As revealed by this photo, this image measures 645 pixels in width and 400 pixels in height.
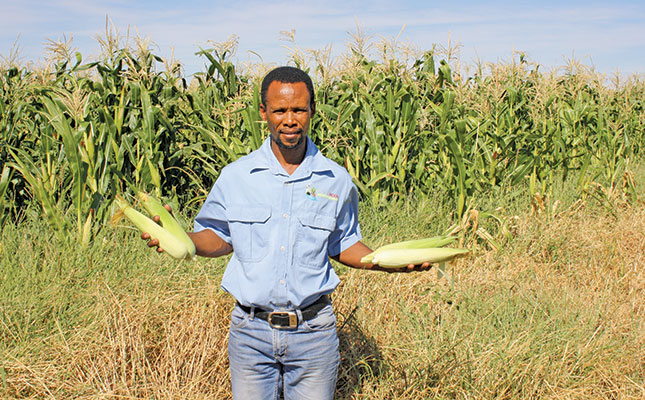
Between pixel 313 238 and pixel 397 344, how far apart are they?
5.27 feet

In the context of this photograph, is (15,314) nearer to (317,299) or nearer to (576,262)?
(317,299)

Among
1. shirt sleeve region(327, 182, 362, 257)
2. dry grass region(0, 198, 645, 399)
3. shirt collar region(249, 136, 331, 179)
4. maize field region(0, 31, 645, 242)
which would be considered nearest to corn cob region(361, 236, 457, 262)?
shirt sleeve region(327, 182, 362, 257)

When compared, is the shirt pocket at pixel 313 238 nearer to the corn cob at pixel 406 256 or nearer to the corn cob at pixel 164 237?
the corn cob at pixel 406 256

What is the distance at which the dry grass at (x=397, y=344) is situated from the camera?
10.6 ft

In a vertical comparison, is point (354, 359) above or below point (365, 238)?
below

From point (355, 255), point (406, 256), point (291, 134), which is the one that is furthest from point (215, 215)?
point (406, 256)

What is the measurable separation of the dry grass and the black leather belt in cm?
111

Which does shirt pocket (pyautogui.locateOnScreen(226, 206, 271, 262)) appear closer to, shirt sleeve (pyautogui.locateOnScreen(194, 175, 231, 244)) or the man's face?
shirt sleeve (pyautogui.locateOnScreen(194, 175, 231, 244))

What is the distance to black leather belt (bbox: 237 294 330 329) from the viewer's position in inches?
89.0

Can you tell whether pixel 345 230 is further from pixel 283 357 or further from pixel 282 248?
pixel 283 357

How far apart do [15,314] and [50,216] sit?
5.04 ft

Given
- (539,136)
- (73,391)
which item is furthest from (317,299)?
(539,136)

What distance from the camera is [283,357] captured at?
231 cm

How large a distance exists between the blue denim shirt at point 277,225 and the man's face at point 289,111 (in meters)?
0.11
